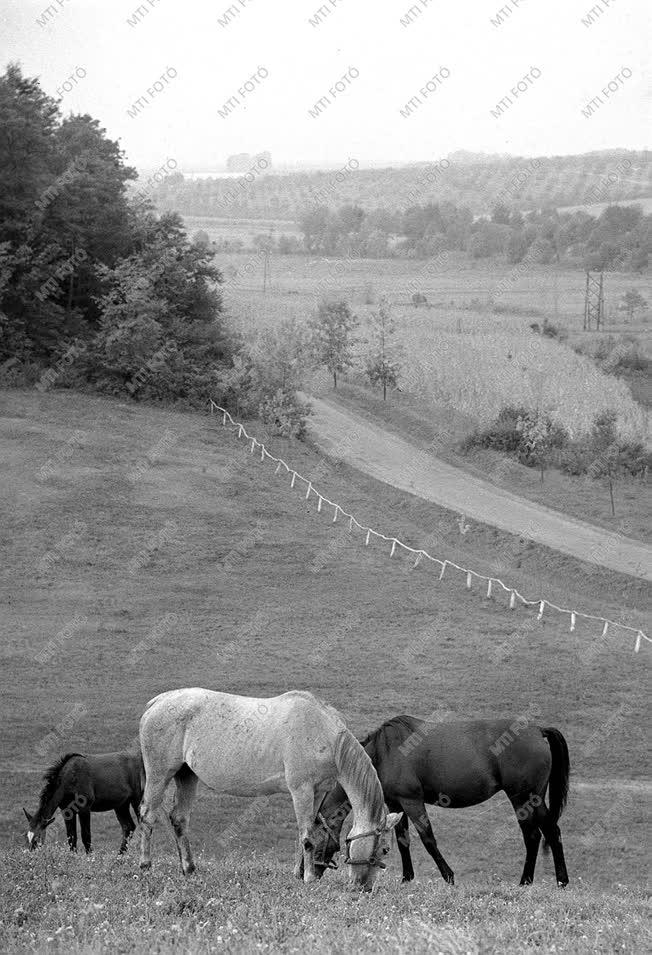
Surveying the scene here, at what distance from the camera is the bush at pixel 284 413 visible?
55.5 m

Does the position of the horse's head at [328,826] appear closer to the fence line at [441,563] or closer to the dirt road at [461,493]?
the fence line at [441,563]

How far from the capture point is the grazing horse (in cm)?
1276

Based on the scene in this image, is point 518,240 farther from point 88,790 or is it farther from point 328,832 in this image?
point 328,832

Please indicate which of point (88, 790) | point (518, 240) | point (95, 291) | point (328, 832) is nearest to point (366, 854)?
point (328, 832)

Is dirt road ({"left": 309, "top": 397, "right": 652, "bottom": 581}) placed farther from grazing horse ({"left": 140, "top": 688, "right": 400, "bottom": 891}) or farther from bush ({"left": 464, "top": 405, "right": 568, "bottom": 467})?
grazing horse ({"left": 140, "top": 688, "right": 400, "bottom": 891})

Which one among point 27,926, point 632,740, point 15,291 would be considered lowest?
point 632,740

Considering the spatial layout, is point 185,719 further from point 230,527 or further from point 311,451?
point 311,451

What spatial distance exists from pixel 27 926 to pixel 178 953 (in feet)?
6.21

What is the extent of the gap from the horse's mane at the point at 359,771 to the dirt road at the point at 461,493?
29.0 m

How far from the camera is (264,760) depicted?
13.5 m

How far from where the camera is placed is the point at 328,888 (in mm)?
12172

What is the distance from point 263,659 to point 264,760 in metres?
14.7

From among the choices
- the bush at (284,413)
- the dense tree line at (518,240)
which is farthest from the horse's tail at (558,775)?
the dense tree line at (518,240)

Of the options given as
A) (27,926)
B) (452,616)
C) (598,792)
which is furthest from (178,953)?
(452,616)
